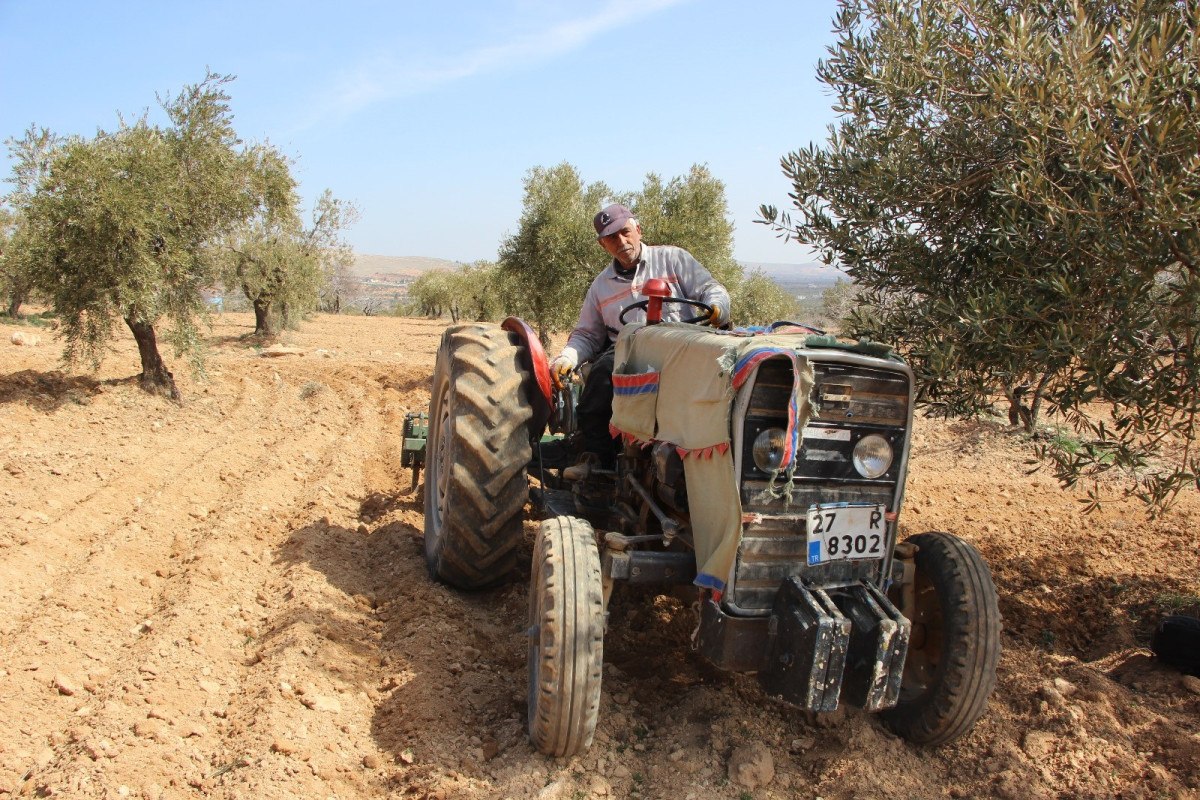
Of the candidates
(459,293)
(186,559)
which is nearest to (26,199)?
(186,559)

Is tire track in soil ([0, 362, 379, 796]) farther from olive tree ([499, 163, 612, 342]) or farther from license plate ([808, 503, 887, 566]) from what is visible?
olive tree ([499, 163, 612, 342])

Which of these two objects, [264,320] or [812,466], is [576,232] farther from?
[812,466]

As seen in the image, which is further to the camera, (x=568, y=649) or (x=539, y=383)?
(x=539, y=383)

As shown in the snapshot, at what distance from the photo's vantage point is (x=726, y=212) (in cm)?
1558

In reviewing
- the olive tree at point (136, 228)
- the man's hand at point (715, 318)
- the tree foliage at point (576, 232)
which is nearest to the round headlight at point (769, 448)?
the man's hand at point (715, 318)

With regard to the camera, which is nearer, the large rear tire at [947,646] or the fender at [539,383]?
the large rear tire at [947,646]

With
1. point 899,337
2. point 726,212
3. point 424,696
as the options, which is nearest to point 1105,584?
point 899,337

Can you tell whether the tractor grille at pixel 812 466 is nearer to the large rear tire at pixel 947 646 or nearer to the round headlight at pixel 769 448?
the round headlight at pixel 769 448

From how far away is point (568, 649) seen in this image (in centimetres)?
312

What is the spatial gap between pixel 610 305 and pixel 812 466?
85.5 inches

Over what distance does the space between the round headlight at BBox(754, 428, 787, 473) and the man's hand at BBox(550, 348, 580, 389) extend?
178 centimetres

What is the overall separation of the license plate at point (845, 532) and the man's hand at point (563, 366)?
1.90 meters

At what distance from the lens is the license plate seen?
3240 mm

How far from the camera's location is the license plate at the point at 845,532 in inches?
128
